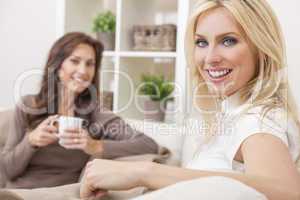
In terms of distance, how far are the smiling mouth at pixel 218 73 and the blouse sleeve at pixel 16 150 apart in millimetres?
938

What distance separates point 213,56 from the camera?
96 cm

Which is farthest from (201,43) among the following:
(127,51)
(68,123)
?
(127,51)

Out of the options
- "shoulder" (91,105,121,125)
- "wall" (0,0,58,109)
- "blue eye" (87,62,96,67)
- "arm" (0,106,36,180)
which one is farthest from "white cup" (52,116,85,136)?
"wall" (0,0,58,109)

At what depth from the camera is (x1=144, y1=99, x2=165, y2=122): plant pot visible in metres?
2.15

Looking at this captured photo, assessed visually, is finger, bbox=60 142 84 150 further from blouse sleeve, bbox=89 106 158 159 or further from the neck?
the neck

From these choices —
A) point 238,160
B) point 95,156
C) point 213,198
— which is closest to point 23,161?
point 95,156

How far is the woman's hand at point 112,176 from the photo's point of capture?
76 centimetres

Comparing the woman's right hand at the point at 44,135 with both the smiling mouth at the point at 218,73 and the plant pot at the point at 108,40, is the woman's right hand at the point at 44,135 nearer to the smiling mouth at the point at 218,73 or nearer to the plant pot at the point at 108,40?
the plant pot at the point at 108,40

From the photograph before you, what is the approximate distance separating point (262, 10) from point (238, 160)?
33 centimetres

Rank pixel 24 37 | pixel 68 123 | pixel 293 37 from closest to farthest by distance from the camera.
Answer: pixel 68 123, pixel 293 37, pixel 24 37

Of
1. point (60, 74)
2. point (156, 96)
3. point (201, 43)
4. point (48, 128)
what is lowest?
point (48, 128)

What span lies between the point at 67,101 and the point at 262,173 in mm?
1340

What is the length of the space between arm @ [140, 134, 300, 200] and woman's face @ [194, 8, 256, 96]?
212 mm

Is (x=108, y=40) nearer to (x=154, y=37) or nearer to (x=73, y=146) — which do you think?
(x=154, y=37)
